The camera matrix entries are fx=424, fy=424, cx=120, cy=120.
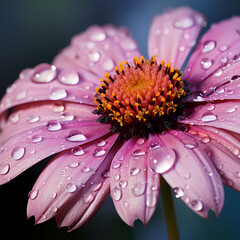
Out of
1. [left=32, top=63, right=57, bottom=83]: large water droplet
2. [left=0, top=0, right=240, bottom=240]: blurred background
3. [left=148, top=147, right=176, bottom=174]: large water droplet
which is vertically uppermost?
[left=0, top=0, right=240, bottom=240]: blurred background

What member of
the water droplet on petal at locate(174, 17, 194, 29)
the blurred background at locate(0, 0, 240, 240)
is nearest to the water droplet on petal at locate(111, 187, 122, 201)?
the water droplet on petal at locate(174, 17, 194, 29)

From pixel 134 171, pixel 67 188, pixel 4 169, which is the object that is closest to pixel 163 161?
pixel 134 171

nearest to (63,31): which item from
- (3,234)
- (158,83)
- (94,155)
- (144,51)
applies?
(144,51)

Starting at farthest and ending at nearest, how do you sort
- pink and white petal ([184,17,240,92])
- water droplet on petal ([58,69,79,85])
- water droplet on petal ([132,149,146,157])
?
water droplet on petal ([58,69,79,85])
pink and white petal ([184,17,240,92])
water droplet on petal ([132,149,146,157])

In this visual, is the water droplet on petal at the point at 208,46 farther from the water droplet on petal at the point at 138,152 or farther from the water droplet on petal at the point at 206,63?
the water droplet on petal at the point at 138,152

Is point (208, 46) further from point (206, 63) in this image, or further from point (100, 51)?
point (100, 51)

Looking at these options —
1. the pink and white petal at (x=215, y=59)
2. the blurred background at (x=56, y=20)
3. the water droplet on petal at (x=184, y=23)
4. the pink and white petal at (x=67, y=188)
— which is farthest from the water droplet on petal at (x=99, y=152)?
the blurred background at (x=56, y=20)

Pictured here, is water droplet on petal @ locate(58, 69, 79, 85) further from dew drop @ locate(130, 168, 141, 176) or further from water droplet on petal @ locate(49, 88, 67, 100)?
dew drop @ locate(130, 168, 141, 176)
